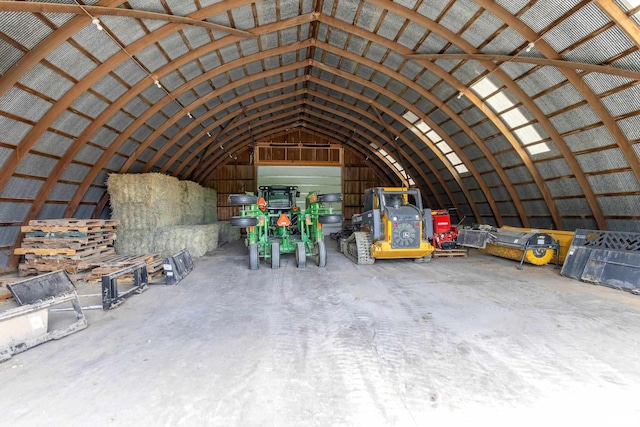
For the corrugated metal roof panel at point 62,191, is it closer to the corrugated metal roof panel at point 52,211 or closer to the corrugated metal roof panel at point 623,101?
the corrugated metal roof panel at point 52,211

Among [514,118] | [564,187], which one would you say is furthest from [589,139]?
[564,187]

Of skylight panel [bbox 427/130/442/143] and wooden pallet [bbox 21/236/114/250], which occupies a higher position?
skylight panel [bbox 427/130/442/143]

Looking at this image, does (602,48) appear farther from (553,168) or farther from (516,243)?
(516,243)

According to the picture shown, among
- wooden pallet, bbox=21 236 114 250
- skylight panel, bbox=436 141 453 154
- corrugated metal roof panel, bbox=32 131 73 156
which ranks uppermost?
skylight panel, bbox=436 141 453 154

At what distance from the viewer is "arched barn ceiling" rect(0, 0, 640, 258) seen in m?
6.74

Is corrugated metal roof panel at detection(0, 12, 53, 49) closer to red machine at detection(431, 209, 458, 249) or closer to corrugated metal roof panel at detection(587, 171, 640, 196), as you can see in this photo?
red machine at detection(431, 209, 458, 249)

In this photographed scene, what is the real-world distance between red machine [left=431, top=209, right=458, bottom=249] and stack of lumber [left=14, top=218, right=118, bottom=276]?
11.2 meters

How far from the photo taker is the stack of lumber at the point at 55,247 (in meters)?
8.04

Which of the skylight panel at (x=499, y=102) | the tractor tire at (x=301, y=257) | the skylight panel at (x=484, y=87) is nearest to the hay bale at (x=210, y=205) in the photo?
the tractor tire at (x=301, y=257)

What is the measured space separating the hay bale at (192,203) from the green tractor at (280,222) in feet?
16.4

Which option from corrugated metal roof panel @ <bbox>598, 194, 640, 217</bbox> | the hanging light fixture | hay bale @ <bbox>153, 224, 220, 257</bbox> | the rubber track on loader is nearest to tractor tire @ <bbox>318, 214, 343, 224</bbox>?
the rubber track on loader

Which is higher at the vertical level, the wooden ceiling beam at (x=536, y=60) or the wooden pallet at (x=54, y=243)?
the wooden ceiling beam at (x=536, y=60)

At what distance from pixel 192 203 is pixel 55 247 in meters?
7.89

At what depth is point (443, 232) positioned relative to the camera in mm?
11914
